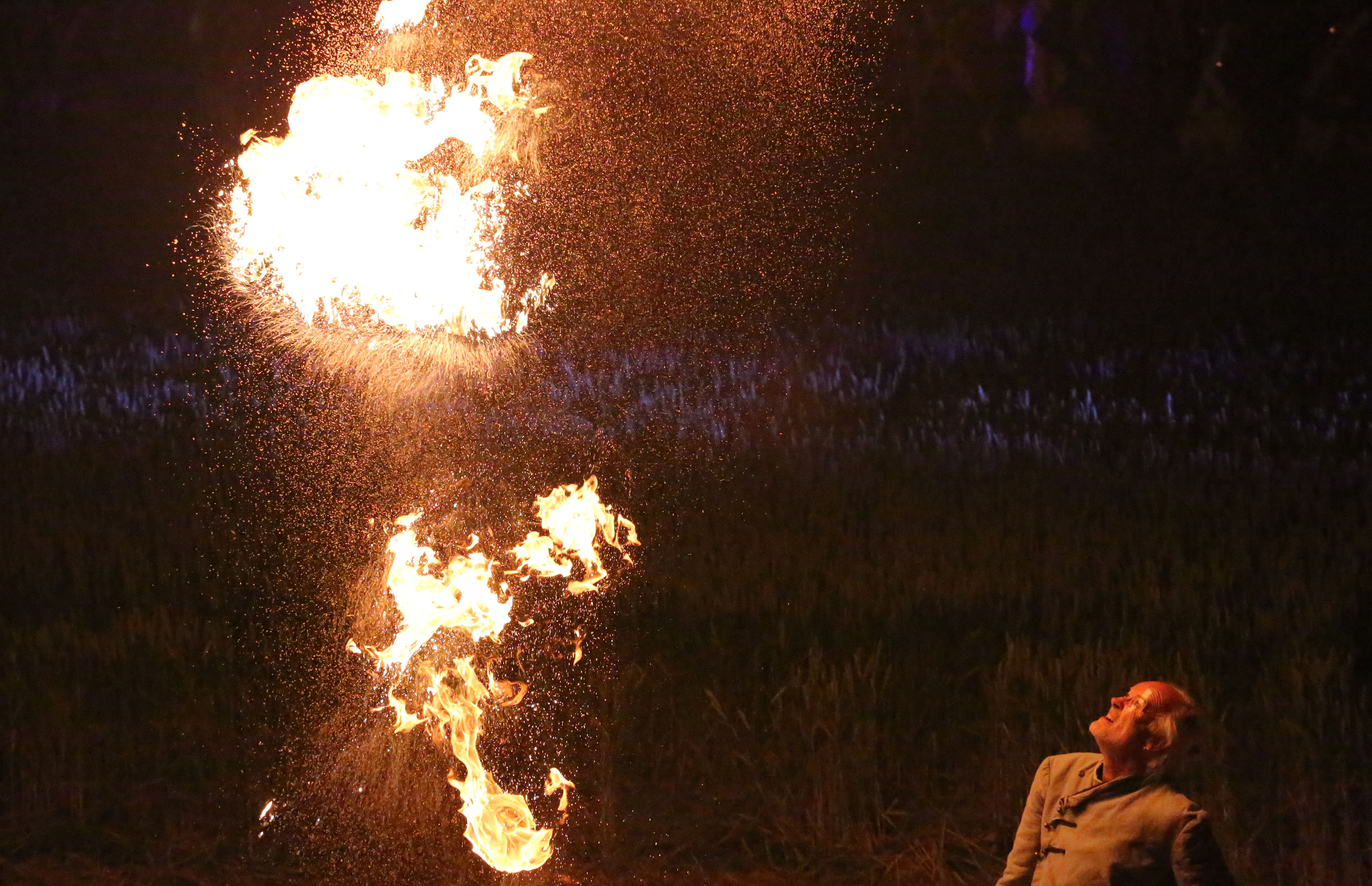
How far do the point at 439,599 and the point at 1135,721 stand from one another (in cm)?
255

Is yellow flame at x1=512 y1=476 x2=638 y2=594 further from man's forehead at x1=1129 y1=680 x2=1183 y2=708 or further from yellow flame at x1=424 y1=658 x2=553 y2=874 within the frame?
man's forehead at x1=1129 y1=680 x2=1183 y2=708

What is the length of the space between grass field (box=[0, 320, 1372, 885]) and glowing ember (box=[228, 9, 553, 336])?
56.9 inches

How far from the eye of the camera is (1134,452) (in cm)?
1053

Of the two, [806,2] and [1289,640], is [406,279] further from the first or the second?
[806,2]

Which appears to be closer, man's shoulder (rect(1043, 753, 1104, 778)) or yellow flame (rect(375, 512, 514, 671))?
man's shoulder (rect(1043, 753, 1104, 778))

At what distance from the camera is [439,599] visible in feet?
16.3

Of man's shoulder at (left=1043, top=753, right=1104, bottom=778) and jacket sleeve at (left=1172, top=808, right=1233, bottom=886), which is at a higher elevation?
man's shoulder at (left=1043, top=753, right=1104, bottom=778)

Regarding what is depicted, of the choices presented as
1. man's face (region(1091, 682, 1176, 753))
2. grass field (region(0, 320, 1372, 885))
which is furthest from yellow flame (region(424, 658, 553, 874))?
man's face (region(1091, 682, 1176, 753))

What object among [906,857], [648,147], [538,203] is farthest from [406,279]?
[648,147]

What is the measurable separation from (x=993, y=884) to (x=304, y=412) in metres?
8.20

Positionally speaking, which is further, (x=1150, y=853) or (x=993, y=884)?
(x=993, y=884)

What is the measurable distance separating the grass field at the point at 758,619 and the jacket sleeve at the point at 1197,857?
6.02 ft

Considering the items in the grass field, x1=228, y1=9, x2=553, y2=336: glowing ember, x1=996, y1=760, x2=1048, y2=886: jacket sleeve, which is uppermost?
x1=228, y1=9, x2=553, y2=336: glowing ember

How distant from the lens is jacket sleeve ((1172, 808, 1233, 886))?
111 inches
